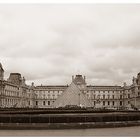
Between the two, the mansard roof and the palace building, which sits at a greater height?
the mansard roof

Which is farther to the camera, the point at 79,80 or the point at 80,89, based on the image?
the point at 79,80

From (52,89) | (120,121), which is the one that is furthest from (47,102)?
(120,121)

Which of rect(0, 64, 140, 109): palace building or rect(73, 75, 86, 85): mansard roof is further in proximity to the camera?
rect(73, 75, 86, 85): mansard roof

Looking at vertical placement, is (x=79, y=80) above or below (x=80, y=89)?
above

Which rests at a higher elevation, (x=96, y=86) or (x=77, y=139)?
(x=96, y=86)

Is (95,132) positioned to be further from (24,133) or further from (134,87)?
(134,87)

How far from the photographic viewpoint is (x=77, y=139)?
635 inches

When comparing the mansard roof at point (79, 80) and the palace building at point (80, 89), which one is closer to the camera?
the palace building at point (80, 89)

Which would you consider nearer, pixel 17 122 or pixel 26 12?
pixel 26 12

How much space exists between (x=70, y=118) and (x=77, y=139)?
16.8 ft

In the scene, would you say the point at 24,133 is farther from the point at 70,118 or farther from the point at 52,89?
the point at 52,89

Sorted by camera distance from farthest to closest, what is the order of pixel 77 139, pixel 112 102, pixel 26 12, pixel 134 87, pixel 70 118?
1. pixel 112 102
2. pixel 134 87
3. pixel 70 118
4. pixel 26 12
5. pixel 77 139

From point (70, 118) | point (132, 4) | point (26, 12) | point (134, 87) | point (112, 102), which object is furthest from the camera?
point (112, 102)

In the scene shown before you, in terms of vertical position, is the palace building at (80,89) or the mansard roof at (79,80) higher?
the mansard roof at (79,80)
